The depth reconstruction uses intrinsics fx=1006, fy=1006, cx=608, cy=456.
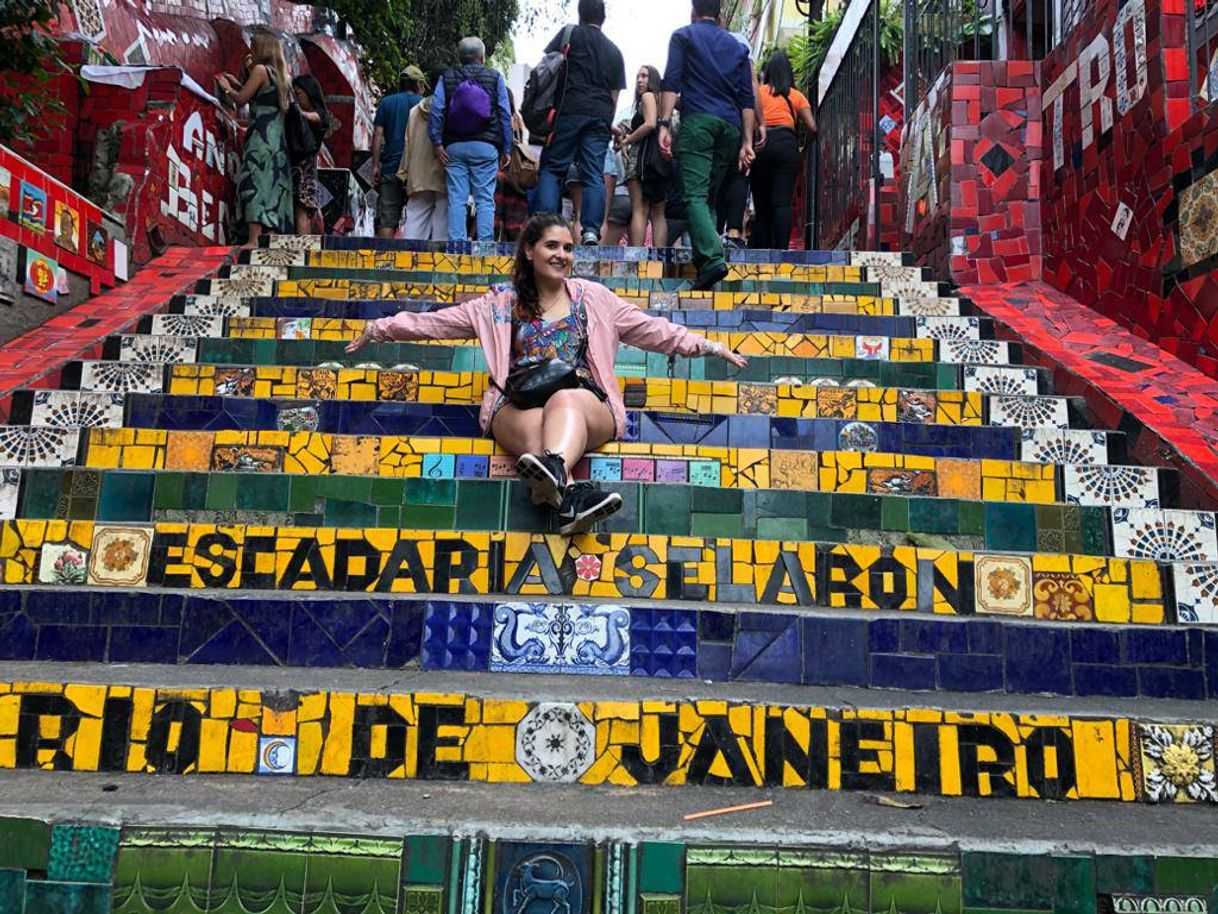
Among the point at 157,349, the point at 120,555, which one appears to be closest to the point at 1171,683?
the point at 120,555

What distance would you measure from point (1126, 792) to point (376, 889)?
169cm

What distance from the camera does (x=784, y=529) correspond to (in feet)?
11.0

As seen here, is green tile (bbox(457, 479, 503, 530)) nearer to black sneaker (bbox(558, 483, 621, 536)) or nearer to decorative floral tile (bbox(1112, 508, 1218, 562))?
black sneaker (bbox(558, 483, 621, 536))

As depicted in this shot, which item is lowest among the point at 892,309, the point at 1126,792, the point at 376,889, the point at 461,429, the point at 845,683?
the point at 376,889

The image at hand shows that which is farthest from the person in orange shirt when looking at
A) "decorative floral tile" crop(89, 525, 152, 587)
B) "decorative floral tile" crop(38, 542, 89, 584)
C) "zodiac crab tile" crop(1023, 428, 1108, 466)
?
"decorative floral tile" crop(38, 542, 89, 584)

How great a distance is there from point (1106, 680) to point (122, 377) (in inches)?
153

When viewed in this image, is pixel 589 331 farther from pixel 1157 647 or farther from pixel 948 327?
pixel 948 327

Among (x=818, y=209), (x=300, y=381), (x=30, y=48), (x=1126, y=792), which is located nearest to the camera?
(x=1126, y=792)

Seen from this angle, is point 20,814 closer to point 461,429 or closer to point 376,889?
point 376,889

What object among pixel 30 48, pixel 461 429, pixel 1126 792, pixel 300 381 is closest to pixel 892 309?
pixel 461 429

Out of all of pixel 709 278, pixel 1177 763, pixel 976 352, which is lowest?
pixel 1177 763

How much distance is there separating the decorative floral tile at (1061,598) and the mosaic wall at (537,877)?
104 centimetres

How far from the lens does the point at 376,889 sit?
1934 mm

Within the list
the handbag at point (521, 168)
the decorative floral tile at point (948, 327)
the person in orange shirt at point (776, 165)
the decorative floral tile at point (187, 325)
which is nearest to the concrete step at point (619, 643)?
the decorative floral tile at point (187, 325)
